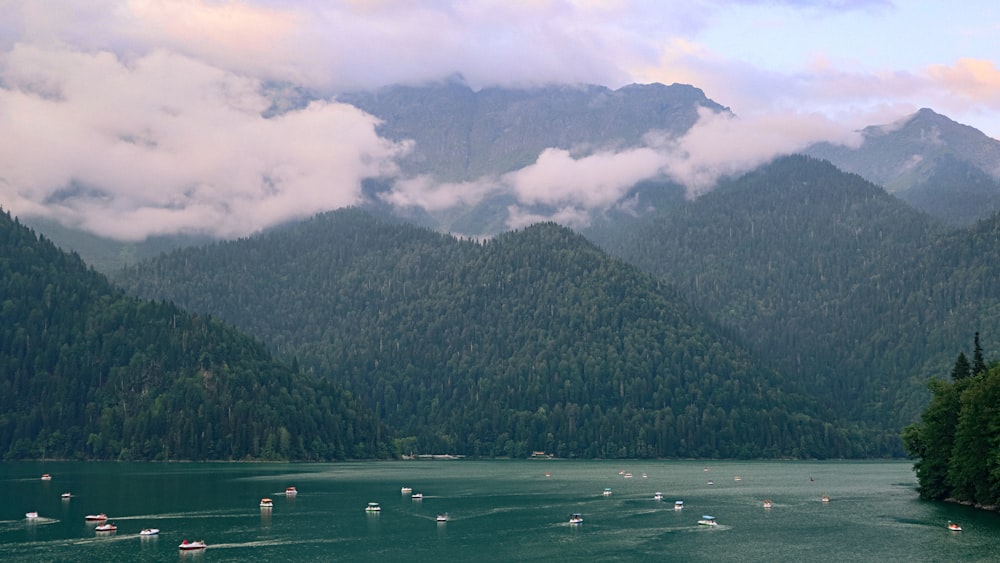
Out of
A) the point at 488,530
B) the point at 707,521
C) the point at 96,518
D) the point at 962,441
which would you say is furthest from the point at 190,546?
the point at 962,441

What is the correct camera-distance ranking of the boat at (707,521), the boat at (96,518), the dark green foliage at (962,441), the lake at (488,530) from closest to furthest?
the lake at (488,530) < the dark green foliage at (962,441) < the boat at (96,518) < the boat at (707,521)

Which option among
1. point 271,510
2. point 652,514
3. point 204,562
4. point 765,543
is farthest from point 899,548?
point 271,510

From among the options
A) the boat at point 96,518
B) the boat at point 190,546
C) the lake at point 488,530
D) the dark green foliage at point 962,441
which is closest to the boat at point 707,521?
the lake at point 488,530

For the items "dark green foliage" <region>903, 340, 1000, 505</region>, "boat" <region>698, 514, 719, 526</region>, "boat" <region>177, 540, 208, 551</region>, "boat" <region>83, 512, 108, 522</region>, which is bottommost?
"boat" <region>698, 514, 719, 526</region>

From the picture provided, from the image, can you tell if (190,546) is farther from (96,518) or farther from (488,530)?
(488,530)

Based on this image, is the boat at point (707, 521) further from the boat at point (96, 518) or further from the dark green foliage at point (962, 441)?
the boat at point (96, 518)

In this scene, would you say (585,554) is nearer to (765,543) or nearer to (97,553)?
(765,543)

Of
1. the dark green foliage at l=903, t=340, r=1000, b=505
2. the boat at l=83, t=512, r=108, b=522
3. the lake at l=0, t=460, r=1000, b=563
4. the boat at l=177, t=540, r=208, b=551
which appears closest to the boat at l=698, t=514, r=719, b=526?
the lake at l=0, t=460, r=1000, b=563

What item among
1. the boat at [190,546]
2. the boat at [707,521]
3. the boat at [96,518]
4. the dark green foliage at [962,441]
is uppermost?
the dark green foliage at [962,441]

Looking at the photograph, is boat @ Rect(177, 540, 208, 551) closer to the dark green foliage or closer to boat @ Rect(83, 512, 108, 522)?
boat @ Rect(83, 512, 108, 522)
